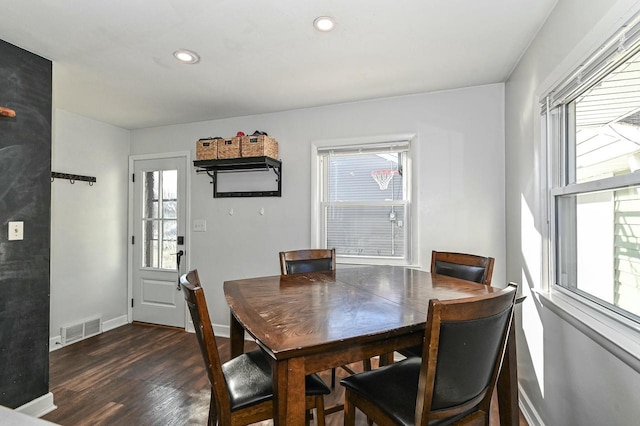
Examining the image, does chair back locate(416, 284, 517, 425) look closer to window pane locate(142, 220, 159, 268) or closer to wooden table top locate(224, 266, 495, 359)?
wooden table top locate(224, 266, 495, 359)

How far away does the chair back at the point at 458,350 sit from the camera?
985mm

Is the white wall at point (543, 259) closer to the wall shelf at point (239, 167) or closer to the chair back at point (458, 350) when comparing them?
the chair back at point (458, 350)

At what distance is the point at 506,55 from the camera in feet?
7.45

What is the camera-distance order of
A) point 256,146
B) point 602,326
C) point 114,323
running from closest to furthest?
point 602,326 → point 256,146 → point 114,323

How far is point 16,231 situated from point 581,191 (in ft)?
10.8

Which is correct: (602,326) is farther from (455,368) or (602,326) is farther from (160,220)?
(160,220)

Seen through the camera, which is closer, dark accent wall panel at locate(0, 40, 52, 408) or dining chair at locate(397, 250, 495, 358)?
dining chair at locate(397, 250, 495, 358)

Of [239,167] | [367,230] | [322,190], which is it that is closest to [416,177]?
[367,230]

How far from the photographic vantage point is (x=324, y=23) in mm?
1884

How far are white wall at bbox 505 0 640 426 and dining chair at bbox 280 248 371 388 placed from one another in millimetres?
1076

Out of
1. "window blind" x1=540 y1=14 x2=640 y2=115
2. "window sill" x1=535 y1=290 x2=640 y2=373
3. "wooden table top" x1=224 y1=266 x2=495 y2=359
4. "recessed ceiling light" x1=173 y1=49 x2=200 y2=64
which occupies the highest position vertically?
"recessed ceiling light" x1=173 y1=49 x2=200 y2=64

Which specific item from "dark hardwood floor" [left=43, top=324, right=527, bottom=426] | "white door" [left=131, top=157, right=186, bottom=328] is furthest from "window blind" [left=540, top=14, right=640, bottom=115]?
"white door" [left=131, top=157, right=186, bottom=328]

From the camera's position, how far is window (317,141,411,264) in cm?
310

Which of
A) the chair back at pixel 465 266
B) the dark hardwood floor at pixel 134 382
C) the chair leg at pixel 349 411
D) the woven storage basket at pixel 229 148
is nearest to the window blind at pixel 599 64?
the chair back at pixel 465 266
